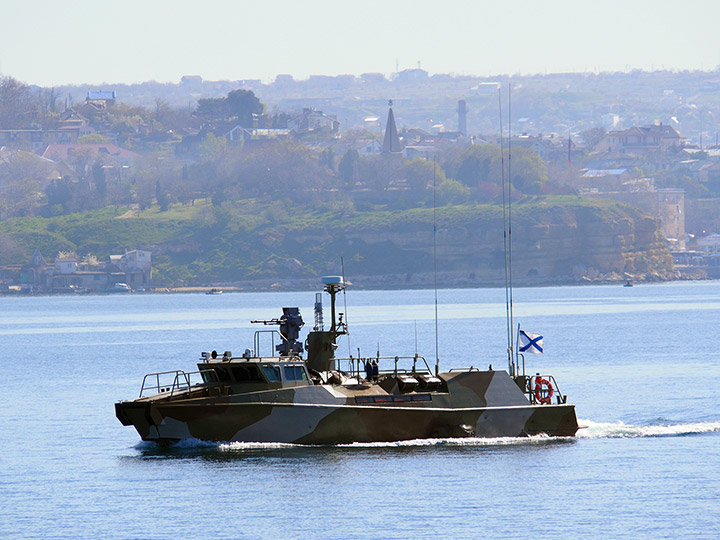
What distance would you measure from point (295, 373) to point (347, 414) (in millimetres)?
1947

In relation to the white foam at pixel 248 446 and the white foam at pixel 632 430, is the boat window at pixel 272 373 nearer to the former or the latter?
the white foam at pixel 248 446

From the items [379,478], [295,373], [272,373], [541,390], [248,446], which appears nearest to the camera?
[379,478]

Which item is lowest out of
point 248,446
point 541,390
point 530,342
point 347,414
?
point 248,446

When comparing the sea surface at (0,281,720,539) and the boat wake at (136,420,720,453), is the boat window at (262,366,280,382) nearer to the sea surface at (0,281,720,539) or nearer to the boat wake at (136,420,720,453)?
the boat wake at (136,420,720,453)

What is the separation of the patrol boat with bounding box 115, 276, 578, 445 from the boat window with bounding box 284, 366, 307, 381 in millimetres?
30

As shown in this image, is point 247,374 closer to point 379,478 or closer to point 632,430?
point 379,478

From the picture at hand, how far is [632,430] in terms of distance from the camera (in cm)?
4866

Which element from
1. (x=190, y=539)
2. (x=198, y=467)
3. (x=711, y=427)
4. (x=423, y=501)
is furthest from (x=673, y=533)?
(x=711, y=427)

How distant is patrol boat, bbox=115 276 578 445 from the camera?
41.7 metres

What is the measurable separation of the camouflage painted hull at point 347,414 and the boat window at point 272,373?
462 mm

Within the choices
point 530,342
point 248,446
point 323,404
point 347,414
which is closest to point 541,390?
point 530,342

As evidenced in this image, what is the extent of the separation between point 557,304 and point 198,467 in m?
138

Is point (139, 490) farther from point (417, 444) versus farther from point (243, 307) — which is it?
point (243, 307)

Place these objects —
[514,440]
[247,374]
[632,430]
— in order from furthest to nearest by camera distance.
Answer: [632,430] → [514,440] → [247,374]
